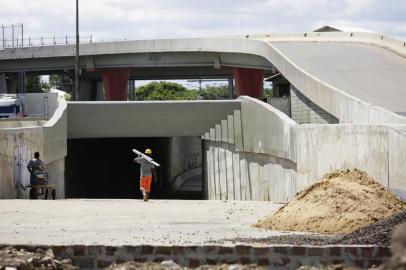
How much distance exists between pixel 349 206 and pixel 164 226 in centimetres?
329

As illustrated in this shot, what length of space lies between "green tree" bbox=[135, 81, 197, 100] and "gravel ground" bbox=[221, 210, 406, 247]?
160987mm

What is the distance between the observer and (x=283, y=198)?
3216 cm

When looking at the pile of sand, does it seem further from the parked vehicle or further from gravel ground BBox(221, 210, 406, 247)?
the parked vehicle

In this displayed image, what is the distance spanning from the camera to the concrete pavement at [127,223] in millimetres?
15516

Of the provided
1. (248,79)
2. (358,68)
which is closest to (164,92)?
(248,79)

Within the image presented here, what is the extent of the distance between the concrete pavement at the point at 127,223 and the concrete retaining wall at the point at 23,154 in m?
4.64

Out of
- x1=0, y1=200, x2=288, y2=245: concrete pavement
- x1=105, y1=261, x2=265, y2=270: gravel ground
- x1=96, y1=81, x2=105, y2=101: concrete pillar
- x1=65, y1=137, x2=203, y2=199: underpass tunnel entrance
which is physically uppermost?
x1=96, y1=81, x2=105, y2=101: concrete pillar

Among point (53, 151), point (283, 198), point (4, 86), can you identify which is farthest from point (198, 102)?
point (4, 86)

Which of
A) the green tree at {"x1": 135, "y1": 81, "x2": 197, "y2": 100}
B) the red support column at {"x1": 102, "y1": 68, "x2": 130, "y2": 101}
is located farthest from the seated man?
the green tree at {"x1": 135, "y1": 81, "x2": 197, "y2": 100}

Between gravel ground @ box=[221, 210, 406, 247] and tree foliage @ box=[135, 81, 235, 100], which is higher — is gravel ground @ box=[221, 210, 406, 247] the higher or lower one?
the lower one

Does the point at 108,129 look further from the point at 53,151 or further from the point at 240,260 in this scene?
the point at 240,260

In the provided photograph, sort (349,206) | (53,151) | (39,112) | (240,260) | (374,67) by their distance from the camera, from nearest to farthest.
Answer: (240,260) → (349,206) → (53,151) → (374,67) → (39,112)

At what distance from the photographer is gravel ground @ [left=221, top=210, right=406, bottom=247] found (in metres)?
13.7

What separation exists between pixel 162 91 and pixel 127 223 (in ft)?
526
